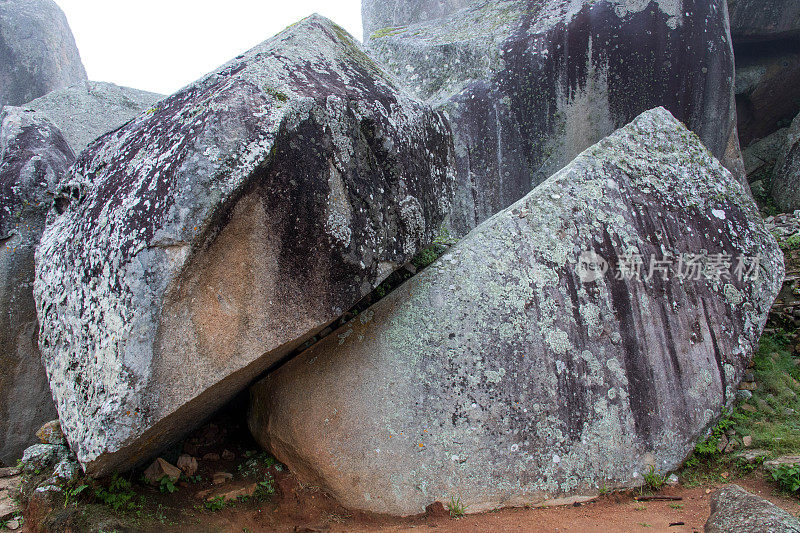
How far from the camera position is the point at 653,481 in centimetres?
365

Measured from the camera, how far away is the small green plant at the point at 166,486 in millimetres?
3553

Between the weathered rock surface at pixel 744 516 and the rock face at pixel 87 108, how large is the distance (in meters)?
7.83

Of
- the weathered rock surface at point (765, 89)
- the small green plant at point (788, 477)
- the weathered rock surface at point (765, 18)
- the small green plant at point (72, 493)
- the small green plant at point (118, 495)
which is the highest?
the weathered rock surface at point (765, 18)

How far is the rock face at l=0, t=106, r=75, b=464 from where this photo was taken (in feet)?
14.0

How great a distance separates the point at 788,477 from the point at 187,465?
4147mm

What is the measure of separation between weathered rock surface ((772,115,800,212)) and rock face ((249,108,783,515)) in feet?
15.1

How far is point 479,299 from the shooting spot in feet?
12.8

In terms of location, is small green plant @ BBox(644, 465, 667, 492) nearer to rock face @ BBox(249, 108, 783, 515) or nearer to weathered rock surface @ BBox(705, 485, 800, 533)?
rock face @ BBox(249, 108, 783, 515)

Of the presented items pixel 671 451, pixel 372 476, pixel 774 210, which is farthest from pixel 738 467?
pixel 774 210

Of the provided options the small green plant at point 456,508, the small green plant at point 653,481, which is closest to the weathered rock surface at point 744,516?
the small green plant at point 653,481

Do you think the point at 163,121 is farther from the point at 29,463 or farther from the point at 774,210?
the point at 774,210

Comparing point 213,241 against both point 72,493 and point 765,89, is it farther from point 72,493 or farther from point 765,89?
point 765,89

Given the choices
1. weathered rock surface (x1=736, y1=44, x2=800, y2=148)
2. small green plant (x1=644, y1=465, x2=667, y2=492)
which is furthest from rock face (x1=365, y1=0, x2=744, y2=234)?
small green plant (x1=644, y1=465, x2=667, y2=492)

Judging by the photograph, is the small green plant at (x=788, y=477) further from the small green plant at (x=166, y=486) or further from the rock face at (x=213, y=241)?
the small green plant at (x=166, y=486)
